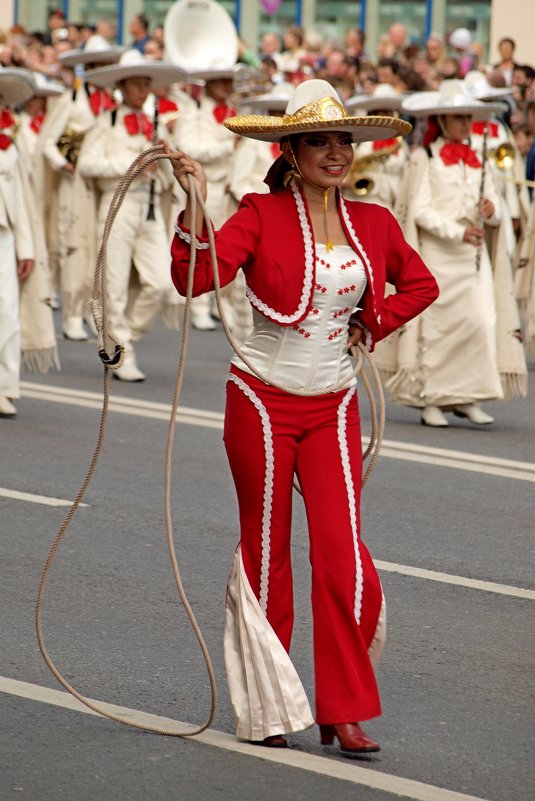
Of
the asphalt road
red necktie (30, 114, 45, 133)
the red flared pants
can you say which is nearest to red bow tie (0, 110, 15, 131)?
the asphalt road

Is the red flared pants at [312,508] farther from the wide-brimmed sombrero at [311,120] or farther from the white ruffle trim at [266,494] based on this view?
the wide-brimmed sombrero at [311,120]

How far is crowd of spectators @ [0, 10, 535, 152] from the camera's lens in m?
19.3

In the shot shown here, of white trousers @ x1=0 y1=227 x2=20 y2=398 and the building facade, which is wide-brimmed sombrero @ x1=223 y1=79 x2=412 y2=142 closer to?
white trousers @ x1=0 y1=227 x2=20 y2=398

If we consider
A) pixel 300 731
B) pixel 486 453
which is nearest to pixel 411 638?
pixel 300 731

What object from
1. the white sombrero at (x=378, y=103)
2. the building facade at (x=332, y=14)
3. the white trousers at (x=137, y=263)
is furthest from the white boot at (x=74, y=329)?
the building facade at (x=332, y=14)

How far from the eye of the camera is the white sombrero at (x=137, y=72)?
512 inches

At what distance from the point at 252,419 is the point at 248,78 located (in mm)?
13228

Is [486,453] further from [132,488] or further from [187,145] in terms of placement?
[187,145]

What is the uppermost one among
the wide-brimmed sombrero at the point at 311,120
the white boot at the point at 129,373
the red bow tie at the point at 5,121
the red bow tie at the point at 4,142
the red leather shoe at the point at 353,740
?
the wide-brimmed sombrero at the point at 311,120

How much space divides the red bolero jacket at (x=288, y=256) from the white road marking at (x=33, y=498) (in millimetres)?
3207

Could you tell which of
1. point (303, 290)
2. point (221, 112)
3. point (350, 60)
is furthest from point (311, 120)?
point (350, 60)

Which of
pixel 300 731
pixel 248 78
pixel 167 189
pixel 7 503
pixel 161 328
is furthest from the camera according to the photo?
pixel 248 78

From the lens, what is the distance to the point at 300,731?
201 inches

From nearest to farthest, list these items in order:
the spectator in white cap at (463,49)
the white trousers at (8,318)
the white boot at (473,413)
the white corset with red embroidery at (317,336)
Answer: the white corset with red embroidery at (317,336)
the white trousers at (8,318)
the white boot at (473,413)
the spectator in white cap at (463,49)
